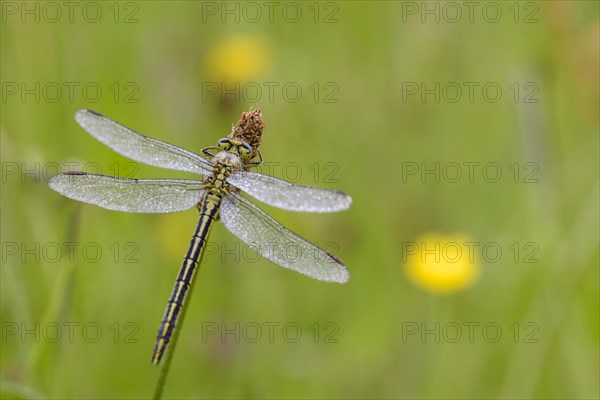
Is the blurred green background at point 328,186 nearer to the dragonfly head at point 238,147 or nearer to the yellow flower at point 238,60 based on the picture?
the yellow flower at point 238,60

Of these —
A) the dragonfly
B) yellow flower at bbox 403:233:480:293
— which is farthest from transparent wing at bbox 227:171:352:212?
yellow flower at bbox 403:233:480:293

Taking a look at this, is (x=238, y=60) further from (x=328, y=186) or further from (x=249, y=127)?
(x=249, y=127)

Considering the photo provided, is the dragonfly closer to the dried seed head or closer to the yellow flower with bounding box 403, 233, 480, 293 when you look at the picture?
the dried seed head

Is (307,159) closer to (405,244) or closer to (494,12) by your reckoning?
(405,244)

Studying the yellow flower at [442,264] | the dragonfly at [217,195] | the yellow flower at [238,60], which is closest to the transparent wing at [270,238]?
the dragonfly at [217,195]

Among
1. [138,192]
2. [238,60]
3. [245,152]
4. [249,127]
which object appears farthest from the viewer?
[238,60]

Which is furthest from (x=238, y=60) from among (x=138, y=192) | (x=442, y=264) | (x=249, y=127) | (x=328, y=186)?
(x=249, y=127)
